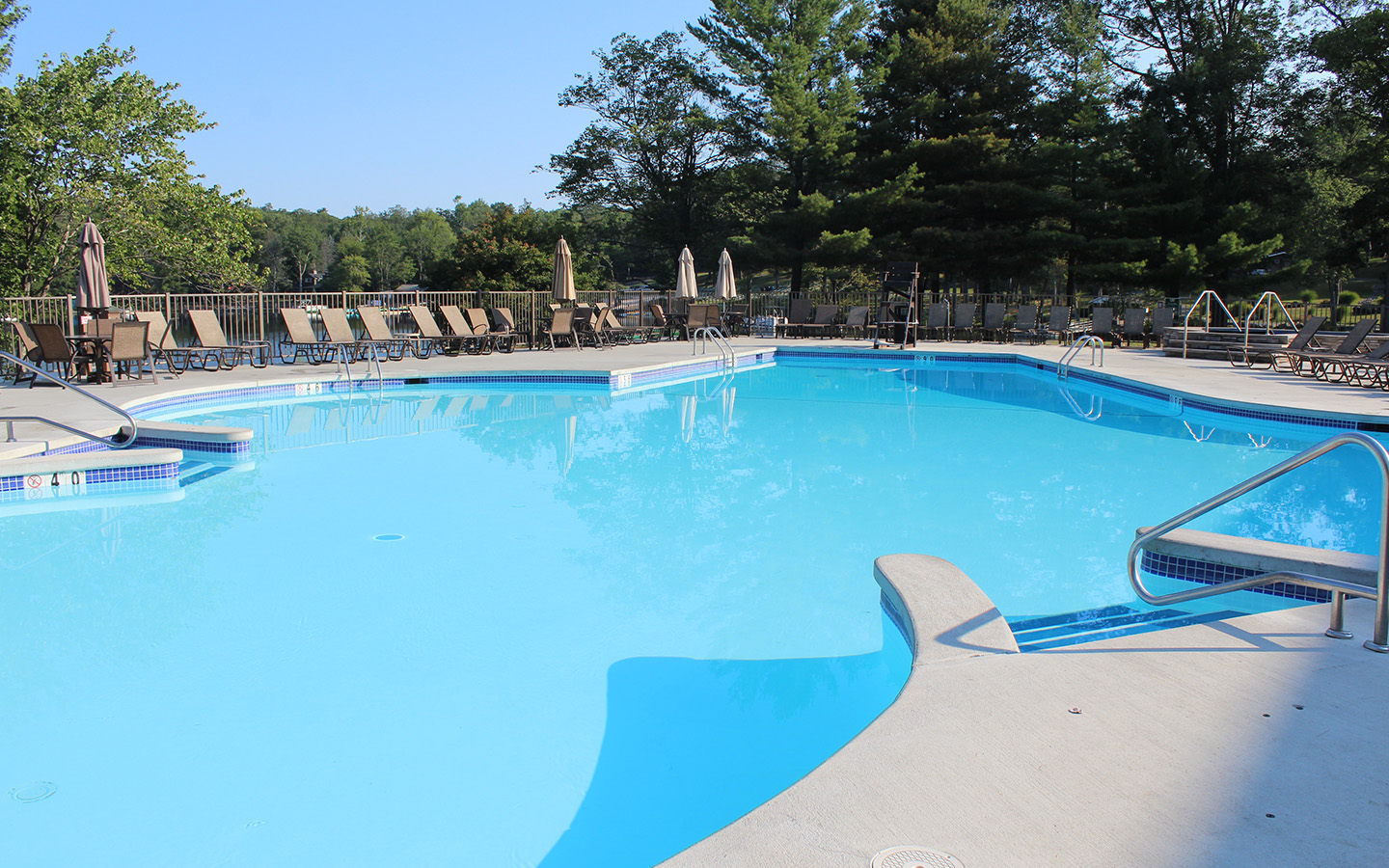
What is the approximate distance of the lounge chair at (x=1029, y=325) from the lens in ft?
58.7

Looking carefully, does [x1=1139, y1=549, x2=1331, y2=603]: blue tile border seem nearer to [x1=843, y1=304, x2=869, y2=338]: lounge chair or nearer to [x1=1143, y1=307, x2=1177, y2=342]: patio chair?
[x1=1143, y1=307, x2=1177, y2=342]: patio chair

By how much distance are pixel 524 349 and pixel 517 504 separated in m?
11.2

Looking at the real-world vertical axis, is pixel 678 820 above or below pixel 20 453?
below

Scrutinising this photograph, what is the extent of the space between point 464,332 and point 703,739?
12318 mm

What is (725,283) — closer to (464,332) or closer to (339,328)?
(464,332)

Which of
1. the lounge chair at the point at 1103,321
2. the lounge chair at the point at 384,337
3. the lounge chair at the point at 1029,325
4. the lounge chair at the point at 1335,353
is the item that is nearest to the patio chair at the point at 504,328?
the lounge chair at the point at 384,337

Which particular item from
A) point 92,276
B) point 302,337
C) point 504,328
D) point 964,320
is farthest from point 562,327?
point 964,320

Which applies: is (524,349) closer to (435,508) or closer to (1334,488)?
(435,508)

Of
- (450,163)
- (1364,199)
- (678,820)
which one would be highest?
(450,163)

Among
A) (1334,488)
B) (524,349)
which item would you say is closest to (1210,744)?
(1334,488)

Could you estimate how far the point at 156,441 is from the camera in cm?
702

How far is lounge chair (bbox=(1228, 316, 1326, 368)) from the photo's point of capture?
490 inches

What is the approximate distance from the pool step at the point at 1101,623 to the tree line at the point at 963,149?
1924 centimetres

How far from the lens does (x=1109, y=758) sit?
205cm
